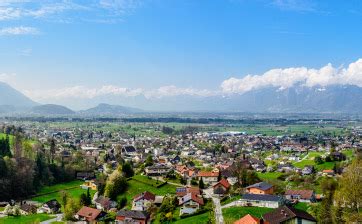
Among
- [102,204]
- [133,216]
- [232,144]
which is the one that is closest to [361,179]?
[133,216]

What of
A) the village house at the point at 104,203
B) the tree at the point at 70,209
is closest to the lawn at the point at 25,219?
the tree at the point at 70,209

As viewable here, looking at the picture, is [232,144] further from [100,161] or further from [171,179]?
[171,179]

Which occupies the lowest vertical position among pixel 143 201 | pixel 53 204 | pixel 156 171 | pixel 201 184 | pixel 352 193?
pixel 53 204

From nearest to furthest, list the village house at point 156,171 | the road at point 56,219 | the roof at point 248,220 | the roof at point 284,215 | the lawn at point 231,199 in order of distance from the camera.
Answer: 1. the roof at point 248,220
2. the roof at point 284,215
3. the road at point 56,219
4. the lawn at point 231,199
5. the village house at point 156,171

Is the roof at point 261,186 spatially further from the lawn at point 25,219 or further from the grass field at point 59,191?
the lawn at point 25,219

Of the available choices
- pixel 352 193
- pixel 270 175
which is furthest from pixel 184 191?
pixel 352 193

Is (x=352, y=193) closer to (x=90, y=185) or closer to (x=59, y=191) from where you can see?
(x=90, y=185)
